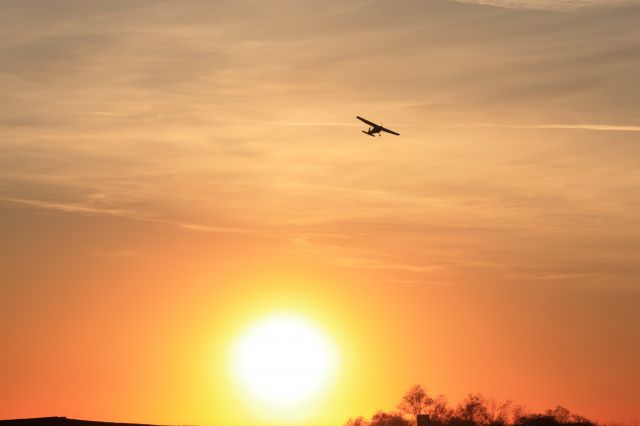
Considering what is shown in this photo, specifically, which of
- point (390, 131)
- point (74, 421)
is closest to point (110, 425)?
point (74, 421)

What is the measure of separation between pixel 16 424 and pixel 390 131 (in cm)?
7215

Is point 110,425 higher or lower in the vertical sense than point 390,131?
lower

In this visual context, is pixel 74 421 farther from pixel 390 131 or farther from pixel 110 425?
pixel 390 131

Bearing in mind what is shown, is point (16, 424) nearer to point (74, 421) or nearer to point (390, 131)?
point (74, 421)

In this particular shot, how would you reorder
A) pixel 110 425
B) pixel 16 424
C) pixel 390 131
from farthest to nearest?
pixel 390 131
pixel 110 425
pixel 16 424

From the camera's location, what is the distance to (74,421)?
133250 mm

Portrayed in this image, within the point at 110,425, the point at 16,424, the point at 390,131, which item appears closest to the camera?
the point at 16,424

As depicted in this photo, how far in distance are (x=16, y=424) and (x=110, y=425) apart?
53.0ft

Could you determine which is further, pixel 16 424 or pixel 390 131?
pixel 390 131

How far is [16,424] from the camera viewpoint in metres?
127

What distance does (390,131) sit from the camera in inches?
6718

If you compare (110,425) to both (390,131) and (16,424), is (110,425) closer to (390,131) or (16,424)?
(16,424)

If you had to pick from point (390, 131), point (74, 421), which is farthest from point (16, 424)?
point (390, 131)

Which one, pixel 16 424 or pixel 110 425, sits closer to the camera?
pixel 16 424
